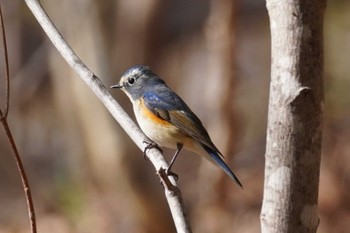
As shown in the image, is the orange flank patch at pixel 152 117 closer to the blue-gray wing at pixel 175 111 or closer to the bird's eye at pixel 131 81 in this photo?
the blue-gray wing at pixel 175 111

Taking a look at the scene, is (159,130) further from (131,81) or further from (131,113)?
(131,113)

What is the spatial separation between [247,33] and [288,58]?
7.60 metres

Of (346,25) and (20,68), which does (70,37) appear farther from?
(346,25)

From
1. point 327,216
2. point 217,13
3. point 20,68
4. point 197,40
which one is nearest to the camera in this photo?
point 217,13

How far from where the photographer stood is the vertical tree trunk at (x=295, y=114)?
1.76m

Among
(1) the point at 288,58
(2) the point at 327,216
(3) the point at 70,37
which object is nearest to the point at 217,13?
(3) the point at 70,37

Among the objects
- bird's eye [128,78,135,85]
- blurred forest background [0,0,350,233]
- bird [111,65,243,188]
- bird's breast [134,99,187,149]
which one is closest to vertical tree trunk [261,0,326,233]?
bird [111,65,243,188]

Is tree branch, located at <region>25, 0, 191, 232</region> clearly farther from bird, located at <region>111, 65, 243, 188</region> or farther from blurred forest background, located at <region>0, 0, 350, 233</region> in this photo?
blurred forest background, located at <region>0, 0, 350, 233</region>

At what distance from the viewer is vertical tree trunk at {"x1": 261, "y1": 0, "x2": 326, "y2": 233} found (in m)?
1.76

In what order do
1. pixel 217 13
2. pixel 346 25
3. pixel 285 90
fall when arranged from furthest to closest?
pixel 346 25 < pixel 217 13 < pixel 285 90

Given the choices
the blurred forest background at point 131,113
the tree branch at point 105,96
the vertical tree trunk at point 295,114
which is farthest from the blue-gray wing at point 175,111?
the blurred forest background at point 131,113

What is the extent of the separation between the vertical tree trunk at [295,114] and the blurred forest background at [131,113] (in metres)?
3.58

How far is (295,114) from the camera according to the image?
1764mm

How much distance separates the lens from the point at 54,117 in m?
8.18
